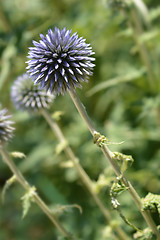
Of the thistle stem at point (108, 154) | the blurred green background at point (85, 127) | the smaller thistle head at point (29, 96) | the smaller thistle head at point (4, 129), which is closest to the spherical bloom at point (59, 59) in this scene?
the thistle stem at point (108, 154)

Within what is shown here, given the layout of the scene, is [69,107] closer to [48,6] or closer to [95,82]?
[95,82]

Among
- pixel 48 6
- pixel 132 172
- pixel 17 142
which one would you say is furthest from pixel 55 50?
pixel 48 6

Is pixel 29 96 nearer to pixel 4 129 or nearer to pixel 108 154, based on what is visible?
pixel 4 129

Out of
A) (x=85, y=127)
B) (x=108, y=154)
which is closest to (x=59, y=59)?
(x=108, y=154)

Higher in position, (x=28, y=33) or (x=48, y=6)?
(x=48, y=6)

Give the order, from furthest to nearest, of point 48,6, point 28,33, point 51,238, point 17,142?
point 48,6
point 17,142
point 51,238
point 28,33

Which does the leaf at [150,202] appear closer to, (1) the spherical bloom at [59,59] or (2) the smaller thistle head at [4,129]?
(1) the spherical bloom at [59,59]
